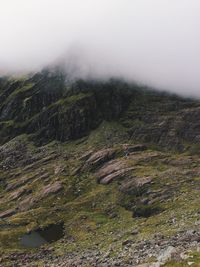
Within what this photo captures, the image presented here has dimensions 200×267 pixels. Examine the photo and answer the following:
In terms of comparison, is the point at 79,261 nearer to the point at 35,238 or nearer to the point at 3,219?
the point at 35,238

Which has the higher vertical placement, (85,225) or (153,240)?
(153,240)

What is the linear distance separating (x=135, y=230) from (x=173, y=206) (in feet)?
98.6

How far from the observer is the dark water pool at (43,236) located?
531ft

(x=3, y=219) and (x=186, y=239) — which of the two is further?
(x=3, y=219)

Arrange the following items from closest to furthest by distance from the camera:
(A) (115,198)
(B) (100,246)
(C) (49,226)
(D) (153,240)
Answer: (D) (153,240) → (B) (100,246) → (C) (49,226) → (A) (115,198)

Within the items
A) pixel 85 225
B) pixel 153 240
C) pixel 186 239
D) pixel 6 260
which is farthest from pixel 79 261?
pixel 85 225

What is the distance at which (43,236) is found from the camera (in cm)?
17012

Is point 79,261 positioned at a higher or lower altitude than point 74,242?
higher

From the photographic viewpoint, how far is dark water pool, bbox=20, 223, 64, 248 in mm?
161750

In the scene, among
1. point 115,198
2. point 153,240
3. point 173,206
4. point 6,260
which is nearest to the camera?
point 153,240

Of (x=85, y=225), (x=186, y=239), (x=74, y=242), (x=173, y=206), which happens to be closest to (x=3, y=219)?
(x=85, y=225)

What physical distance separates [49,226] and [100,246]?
175 feet

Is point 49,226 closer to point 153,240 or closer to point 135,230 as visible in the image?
point 135,230

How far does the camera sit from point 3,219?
652 feet
